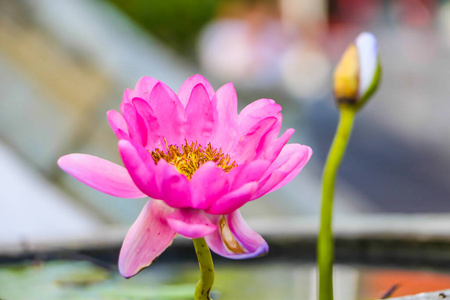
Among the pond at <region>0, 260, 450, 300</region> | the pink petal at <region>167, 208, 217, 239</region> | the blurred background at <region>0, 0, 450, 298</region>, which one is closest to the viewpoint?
the pink petal at <region>167, 208, 217, 239</region>

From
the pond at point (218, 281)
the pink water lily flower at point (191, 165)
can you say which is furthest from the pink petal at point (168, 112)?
the pond at point (218, 281)

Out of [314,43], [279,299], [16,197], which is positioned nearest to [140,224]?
[279,299]

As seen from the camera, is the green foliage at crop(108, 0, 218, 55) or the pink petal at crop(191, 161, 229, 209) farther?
the green foliage at crop(108, 0, 218, 55)

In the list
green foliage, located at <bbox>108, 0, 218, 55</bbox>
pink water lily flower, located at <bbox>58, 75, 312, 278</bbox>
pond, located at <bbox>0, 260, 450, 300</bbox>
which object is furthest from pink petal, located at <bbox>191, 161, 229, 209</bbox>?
green foliage, located at <bbox>108, 0, 218, 55</bbox>

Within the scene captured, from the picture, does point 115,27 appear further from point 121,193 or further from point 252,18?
point 252,18

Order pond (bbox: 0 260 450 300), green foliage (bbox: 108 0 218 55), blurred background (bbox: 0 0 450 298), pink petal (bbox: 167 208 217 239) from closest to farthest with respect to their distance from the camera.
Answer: pink petal (bbox: 167 208 217 239) < pond (bbox: 0 260 450 300) < blurred background (bbox: 0 0 450 298) < green foliage (bbox: 108 0 218 55)

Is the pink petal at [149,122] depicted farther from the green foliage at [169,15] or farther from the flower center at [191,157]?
the green foliage at [169,15]

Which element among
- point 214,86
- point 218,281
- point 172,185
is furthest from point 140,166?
point 214,86

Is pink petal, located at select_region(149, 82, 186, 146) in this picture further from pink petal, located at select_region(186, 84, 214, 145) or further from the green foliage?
the green foliage
